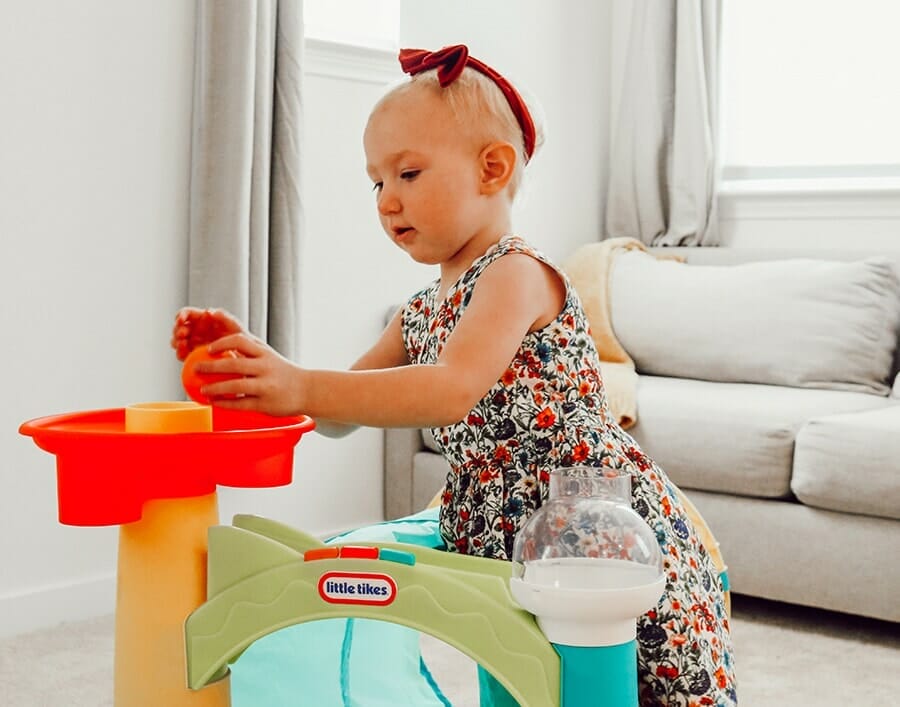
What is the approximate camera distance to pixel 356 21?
2943 millimetres

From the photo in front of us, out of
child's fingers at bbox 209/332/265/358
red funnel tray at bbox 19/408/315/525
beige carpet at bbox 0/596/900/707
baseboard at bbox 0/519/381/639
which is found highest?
child's fingers at bbox 209/332/265/358

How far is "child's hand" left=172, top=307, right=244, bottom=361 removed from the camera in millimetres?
1224

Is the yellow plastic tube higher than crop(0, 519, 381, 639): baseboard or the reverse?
higher

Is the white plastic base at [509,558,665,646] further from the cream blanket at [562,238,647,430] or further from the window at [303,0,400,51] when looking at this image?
the window at [303,0,400,51]

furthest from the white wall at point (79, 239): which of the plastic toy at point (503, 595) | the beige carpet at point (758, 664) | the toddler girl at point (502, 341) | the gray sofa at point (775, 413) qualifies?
the plastic toy at point (503, 595)

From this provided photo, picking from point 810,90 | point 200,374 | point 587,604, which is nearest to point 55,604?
point 200,374

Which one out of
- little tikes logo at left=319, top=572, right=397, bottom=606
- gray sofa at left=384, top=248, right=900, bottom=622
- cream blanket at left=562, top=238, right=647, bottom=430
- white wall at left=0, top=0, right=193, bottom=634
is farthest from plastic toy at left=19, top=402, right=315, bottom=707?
cream blanket at left=562, top=238, right=647, bottom=430

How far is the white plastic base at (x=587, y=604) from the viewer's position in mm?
907

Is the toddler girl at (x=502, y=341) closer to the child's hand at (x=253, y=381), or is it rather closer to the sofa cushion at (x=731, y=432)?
the child's hand at (x=253, y=381)

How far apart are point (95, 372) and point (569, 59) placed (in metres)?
1.80

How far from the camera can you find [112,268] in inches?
93.0

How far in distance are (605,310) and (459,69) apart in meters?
1.74

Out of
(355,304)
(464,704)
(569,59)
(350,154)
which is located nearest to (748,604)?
(464,704)

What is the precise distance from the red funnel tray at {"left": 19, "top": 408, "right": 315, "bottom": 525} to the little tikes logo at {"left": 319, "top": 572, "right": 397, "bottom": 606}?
0.41ft
